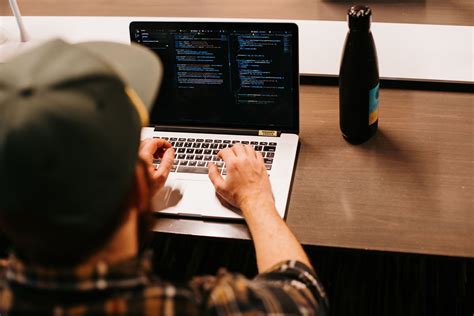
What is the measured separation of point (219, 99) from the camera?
1.49 m

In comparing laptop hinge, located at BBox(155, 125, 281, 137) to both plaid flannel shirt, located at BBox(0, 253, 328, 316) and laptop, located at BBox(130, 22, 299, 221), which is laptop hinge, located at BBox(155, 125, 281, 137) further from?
plaid flannel shirt, located at BBox(0, 253, 328, 316)

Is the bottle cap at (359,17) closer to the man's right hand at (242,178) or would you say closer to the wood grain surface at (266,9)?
the man's right hand at (242,178)

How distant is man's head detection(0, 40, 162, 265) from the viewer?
0.75 meters

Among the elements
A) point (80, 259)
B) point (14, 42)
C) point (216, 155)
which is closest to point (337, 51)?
point (216, 155)

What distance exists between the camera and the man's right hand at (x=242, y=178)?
129 centimetres

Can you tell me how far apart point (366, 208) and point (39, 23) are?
1.26m

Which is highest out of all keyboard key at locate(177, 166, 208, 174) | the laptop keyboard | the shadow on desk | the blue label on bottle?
the blue label on bottle

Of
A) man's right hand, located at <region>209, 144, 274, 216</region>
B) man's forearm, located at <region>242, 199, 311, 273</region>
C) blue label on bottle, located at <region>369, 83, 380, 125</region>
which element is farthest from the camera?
blue label on bottle, located at <region>369, 83, 380, 125</region>

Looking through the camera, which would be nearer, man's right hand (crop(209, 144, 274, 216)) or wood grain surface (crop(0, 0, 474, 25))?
man's right hand (crop(209, 144, 274, 216))

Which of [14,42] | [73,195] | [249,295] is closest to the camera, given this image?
[73,195]

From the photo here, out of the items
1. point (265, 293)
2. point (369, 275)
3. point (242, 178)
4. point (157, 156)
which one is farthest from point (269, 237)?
point (369, 275)

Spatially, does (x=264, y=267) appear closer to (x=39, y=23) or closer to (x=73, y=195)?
(x=73, y=195)

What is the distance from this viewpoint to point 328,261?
6.51ft

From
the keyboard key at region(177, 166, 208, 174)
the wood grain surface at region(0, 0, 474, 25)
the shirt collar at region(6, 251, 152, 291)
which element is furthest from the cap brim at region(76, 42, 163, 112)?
Answer: the wood grain surface at region(0, 0, 474, 25)
